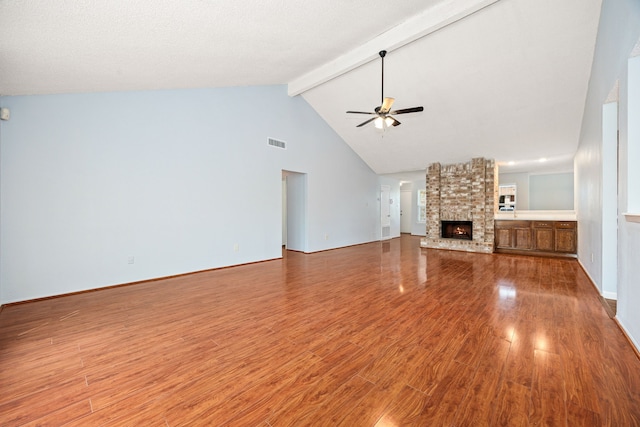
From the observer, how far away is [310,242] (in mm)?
7039

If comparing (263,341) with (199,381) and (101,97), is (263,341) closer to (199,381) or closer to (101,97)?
(199,381)

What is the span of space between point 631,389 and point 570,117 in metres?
5.62

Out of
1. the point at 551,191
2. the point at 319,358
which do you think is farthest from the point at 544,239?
the point at 319,358

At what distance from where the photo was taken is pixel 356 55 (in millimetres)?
4762

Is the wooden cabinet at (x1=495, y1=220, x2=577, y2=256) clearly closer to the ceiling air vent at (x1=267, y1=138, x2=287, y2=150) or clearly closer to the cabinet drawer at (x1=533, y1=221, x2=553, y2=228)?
the cabinet drawer at (x1=533, y1=221, x2=553, y2=228)

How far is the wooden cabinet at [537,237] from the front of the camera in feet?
20.3

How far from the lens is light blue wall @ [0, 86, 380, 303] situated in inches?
132

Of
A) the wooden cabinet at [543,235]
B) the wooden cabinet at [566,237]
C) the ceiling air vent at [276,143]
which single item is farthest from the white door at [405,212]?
the ceiling air vent at [276,143]

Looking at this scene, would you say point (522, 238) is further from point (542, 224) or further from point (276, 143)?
point (276, 143)

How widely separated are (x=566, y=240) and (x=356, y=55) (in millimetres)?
6279

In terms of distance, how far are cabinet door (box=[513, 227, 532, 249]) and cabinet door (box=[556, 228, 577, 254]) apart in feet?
1.78

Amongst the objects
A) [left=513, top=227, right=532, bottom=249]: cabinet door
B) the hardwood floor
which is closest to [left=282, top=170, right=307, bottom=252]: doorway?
the hardwood floor

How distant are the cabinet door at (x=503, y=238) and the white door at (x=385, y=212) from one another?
3688mm

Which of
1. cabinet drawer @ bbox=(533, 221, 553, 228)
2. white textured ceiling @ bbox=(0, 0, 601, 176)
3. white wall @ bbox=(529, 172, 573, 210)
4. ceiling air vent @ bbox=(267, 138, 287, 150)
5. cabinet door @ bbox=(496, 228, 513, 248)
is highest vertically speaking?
white textured ceiling @ bbox=(0, 0, 601, 176)
